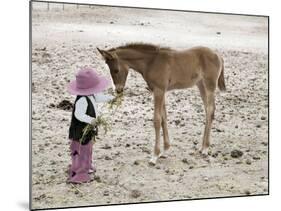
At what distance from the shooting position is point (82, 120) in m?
2.74

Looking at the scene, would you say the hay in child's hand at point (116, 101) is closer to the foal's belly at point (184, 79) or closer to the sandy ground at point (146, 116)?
the sandy ground at point (146, 116)

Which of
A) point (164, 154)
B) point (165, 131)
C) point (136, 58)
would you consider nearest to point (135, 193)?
point (164, 154)

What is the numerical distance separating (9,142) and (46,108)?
0.25 metres

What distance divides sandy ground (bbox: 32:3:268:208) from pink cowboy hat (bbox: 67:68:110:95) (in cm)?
3

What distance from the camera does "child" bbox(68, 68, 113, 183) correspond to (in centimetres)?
274

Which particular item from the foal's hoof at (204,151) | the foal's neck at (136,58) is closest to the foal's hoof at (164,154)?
the foal's hoof at (204,151)

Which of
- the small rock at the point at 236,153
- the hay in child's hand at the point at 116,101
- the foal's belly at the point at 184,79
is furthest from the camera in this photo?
the small rock at the point at 236,153

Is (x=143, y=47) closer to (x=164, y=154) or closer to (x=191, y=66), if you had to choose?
(x=191, y=66)

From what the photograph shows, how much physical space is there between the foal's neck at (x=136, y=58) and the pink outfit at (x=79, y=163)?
1.62ft

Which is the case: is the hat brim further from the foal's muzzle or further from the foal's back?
the foal's back

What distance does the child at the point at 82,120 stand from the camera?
2744 millimetres

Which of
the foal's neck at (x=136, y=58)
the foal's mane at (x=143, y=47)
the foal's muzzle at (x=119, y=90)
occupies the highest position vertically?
the foal's mane at (x=143, y=47)

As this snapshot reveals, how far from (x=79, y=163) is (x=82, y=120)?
0.74 feet

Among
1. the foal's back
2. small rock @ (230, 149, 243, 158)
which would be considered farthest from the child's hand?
small rock @ (230, 149, 243, 158)
